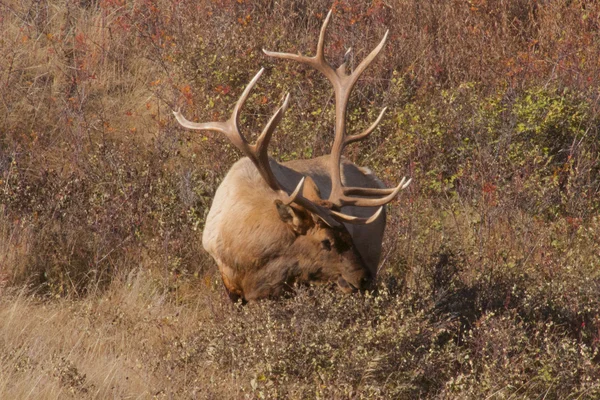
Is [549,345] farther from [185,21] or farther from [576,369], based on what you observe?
[185,21]

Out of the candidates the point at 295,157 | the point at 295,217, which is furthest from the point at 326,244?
the point at 295,157

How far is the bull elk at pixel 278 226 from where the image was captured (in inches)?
209

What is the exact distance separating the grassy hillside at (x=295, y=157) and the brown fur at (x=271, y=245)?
16 centimetres

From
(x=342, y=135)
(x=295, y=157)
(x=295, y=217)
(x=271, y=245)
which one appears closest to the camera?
(x=295, y=217)

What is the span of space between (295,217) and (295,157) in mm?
2773

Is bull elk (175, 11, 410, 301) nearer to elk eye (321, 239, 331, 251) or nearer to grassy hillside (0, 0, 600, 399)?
→ elk eye (321, 239, 331, 251)

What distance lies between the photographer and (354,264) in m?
5.37

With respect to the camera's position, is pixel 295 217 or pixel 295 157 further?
pixel 295 157

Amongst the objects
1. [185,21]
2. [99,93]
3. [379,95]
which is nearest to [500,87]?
[379,95]

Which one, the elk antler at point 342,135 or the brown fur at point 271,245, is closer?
the brown fur at point 271,245

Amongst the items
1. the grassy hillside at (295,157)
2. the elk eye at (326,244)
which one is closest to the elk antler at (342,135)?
the elk eye at (326,244)

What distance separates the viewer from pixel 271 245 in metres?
5.42

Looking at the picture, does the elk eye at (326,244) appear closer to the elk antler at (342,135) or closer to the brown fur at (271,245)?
the brown fur at (271,245)

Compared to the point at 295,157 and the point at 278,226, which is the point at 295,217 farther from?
the point at 295,157
